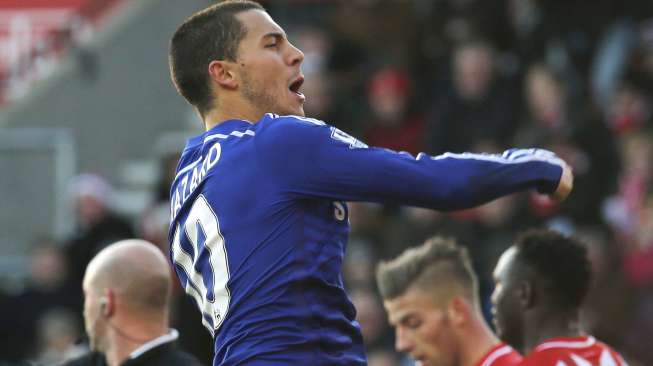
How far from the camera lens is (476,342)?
18.0 feet

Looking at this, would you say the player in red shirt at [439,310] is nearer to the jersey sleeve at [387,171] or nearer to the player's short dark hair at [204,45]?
the jersey sleeve at [387,171]

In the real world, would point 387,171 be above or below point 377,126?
above

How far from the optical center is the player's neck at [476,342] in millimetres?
5445

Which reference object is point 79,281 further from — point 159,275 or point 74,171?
point 159,275

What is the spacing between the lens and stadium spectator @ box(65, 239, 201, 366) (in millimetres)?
Answer: 5648

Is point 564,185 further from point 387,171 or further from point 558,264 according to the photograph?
point 558,264

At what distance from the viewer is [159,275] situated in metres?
5.75

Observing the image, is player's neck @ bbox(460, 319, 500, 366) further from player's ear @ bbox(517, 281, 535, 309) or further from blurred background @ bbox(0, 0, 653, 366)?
blurred background @ bbox(0, 0, 653, 366)

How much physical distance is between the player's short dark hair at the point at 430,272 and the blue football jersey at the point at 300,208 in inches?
47.6

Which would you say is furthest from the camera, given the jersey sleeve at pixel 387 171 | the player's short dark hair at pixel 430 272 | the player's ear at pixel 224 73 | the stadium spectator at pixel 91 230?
the stadium spectator at pixel 91 230

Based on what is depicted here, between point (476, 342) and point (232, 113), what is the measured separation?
1.51 m

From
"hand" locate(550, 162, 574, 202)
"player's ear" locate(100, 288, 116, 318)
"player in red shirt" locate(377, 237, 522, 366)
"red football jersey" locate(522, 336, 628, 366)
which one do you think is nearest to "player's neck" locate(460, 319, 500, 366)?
"player in red shirt" locate(377, 237, 522, 366)

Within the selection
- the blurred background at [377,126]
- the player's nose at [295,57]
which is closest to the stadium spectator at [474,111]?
the blurred background at [377,126]

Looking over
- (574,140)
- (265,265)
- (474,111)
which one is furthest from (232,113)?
(474,111)
